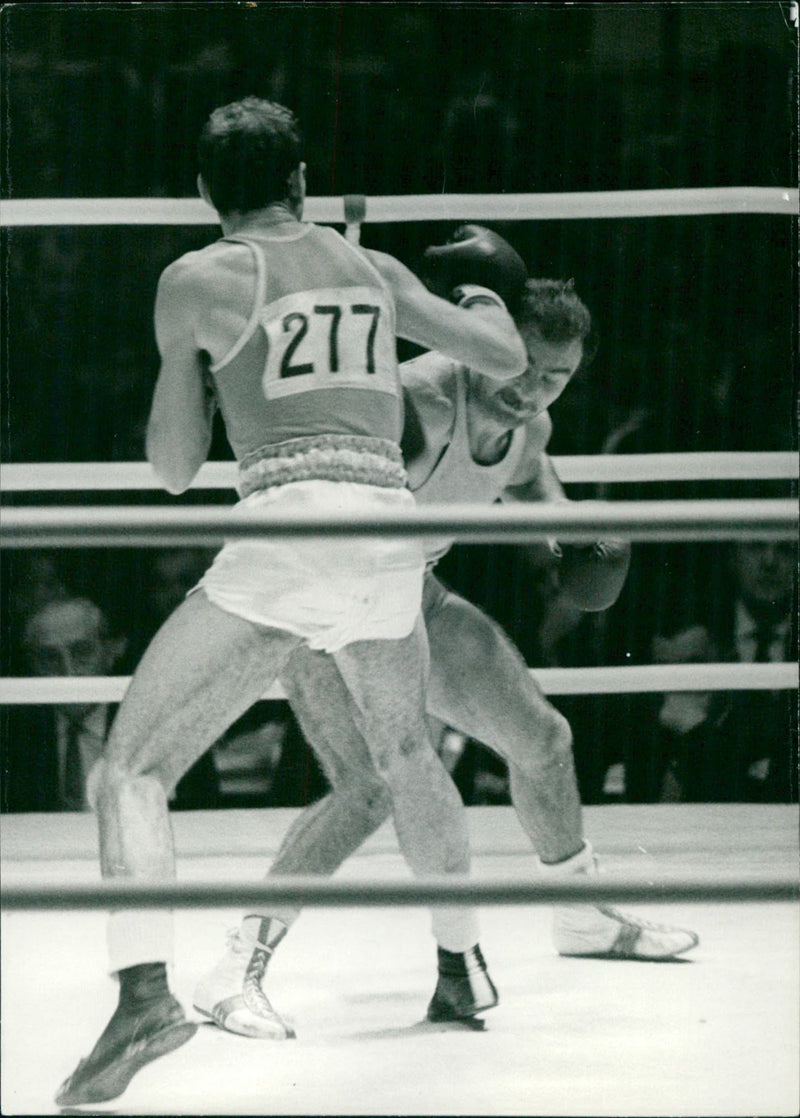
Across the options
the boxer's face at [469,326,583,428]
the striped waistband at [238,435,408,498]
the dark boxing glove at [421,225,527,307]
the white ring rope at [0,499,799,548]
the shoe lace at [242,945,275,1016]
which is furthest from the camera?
the boxer's face at [469,326,583,428]

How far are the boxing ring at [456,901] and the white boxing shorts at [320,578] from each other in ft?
0.70

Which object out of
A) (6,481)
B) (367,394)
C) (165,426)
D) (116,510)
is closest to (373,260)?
(367,394)

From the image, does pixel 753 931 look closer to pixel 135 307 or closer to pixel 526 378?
pixel 526 378

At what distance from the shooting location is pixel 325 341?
1.39m

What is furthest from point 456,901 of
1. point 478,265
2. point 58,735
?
point 58,735

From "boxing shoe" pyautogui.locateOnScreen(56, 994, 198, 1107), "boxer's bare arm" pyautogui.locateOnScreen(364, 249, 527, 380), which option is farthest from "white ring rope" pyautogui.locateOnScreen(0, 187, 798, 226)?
"boxing shoe" pyautogui.locateOnScreen(56, 994, 198, 1107)

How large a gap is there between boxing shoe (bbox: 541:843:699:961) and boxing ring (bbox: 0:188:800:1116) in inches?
0.9

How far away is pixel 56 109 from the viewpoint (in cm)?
244

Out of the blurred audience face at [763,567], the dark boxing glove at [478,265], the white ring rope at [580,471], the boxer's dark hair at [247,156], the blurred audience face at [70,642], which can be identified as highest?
the boxer's dark hair at [247,156]

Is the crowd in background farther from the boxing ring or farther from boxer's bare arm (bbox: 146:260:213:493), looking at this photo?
boxer's bare arm (bbox: 146:260:213:493)

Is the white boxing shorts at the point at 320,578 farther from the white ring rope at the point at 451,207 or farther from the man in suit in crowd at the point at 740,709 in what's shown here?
the man in suit in crowd at the point at 740,709

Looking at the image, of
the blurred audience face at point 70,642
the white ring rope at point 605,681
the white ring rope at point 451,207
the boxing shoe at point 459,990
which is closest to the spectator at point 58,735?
the blurred audience face at point 70,642

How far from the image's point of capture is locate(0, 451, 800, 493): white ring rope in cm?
232

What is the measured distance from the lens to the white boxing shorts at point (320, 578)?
4.32 feet
